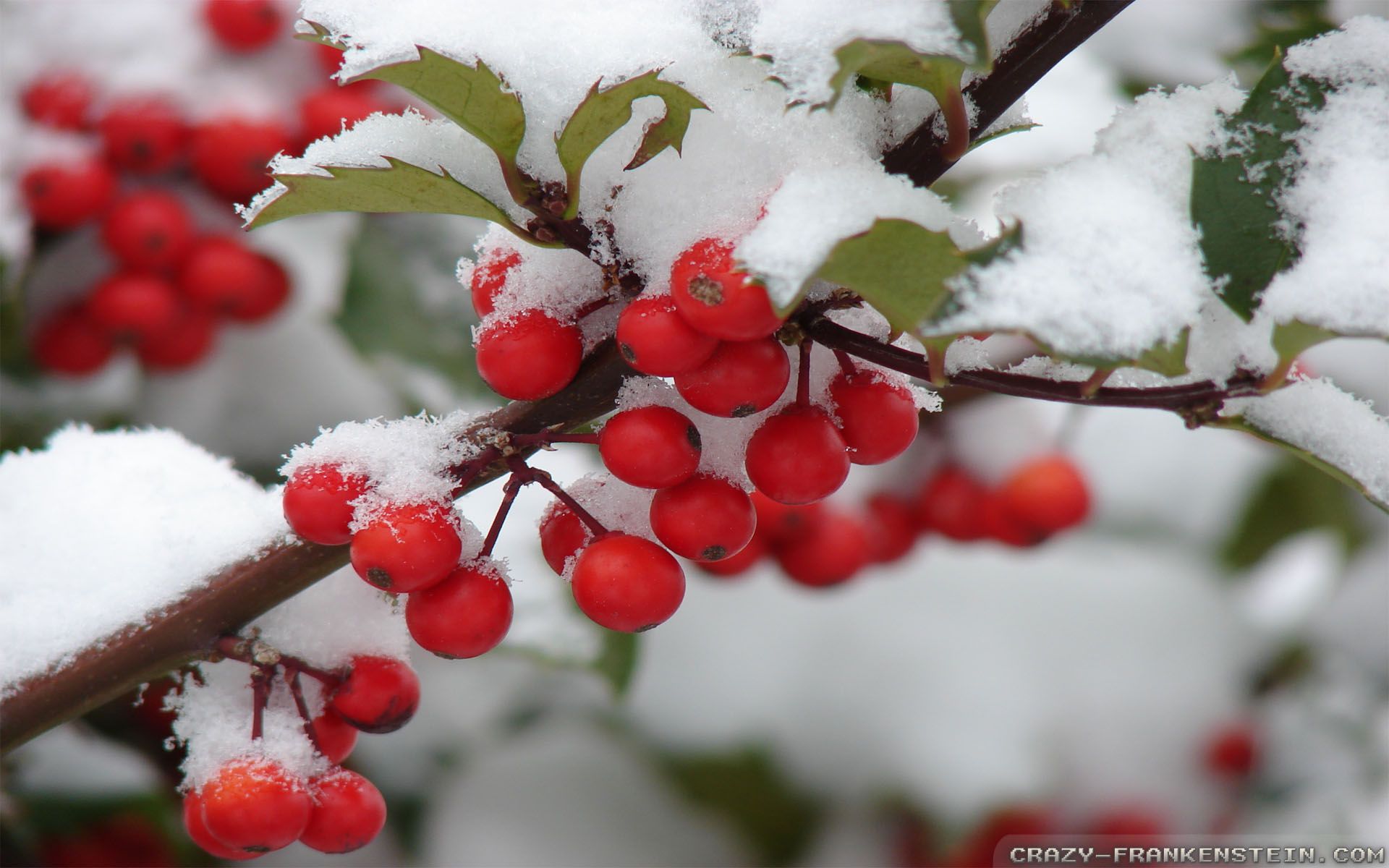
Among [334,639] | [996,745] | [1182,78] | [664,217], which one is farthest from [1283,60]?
[996,745]

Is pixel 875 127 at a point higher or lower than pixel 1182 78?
higher

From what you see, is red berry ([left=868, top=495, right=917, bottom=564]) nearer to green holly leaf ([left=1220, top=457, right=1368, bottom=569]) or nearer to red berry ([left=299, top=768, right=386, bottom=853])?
green holly leaf ([left=1220, top=457, right=1368, bottom=569])

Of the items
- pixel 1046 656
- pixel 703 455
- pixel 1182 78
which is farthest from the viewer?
pixel 1046 656

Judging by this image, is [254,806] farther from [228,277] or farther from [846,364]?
[228,277]

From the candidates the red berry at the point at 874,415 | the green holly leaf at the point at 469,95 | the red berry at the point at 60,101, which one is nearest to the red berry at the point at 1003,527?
the red berry at the point at 874,415

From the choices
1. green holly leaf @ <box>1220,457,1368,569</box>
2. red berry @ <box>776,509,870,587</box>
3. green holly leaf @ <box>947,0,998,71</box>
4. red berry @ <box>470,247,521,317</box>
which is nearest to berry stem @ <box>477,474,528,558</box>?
red berry @ <box>470,247,521,317</box>

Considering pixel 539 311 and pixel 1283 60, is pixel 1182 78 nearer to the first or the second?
pixel 1283 60
